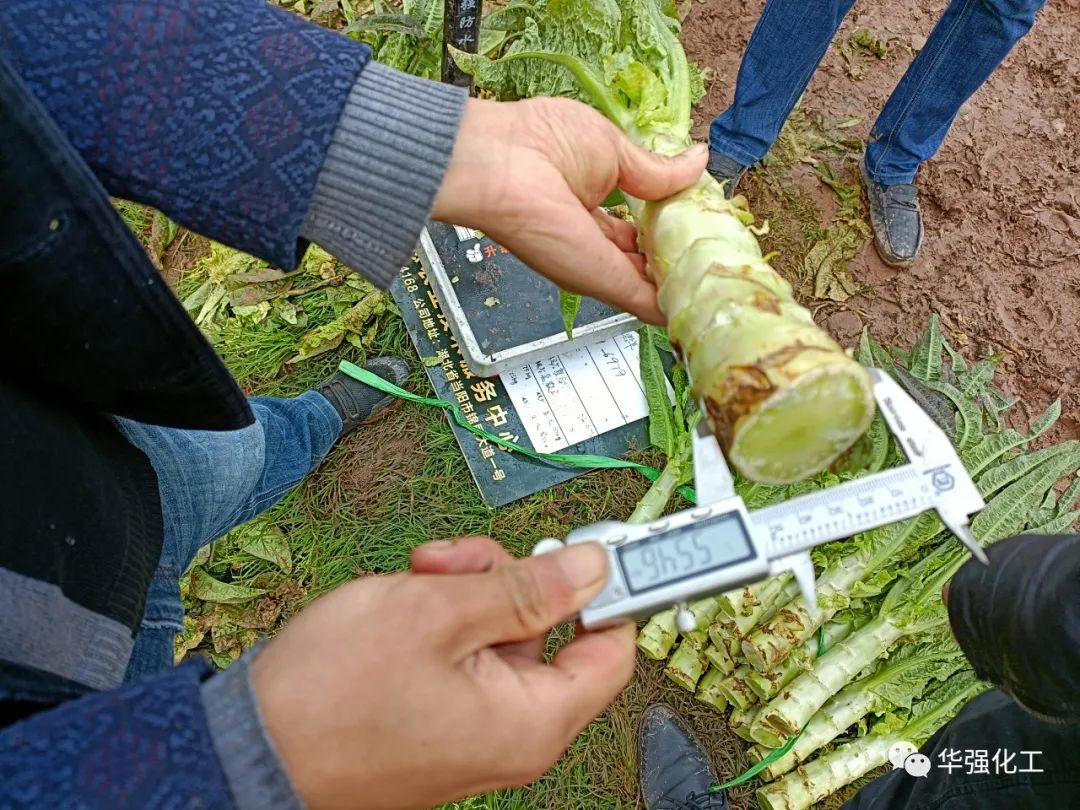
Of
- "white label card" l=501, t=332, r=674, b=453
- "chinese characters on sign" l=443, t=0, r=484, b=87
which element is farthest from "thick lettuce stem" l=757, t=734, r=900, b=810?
"chinese characters on sign" l=443, t=0, r=484, b=87

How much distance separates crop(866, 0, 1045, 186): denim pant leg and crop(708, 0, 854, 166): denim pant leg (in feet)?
1.73

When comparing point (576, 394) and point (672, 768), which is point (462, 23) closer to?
point (576, 394)

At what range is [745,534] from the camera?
59.2 inches

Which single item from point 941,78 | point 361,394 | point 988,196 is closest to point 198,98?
point 361,394

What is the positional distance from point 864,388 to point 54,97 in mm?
1814

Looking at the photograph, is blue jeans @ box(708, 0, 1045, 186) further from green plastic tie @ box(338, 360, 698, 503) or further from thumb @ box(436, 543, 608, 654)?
thumb @ box(436, 543, 608, 654)

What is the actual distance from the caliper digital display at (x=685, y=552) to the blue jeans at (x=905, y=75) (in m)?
3.15

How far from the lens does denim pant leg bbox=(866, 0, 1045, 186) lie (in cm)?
362

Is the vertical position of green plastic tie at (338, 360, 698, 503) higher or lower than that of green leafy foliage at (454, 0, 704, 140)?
lower

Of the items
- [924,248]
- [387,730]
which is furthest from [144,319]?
[924,248]

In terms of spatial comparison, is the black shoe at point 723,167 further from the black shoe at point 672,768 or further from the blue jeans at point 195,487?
the black shoe at point 672,768

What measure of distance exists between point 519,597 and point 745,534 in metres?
0.50

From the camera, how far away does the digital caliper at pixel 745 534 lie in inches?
58.0

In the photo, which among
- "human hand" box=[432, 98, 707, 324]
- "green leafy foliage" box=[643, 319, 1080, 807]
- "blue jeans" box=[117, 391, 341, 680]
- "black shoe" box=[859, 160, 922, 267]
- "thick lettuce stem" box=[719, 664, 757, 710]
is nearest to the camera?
"human hand" box=[432, 98, 707, 324]
